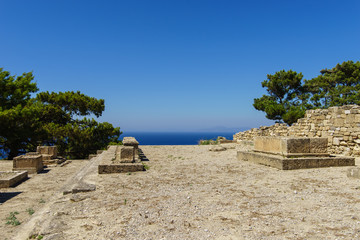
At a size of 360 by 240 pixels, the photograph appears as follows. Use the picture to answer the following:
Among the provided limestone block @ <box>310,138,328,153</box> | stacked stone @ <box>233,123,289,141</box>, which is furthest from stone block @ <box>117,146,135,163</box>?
stacked stone @ <box>233,123,289,141</box>

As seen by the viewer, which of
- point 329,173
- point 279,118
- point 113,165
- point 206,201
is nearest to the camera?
point 206,201

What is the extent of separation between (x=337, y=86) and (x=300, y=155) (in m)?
21.2

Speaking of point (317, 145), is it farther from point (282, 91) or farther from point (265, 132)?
point (282, 91)

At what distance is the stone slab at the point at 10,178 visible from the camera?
7887mm

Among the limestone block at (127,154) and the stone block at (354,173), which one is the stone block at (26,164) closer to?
the limestone block at (127,154)

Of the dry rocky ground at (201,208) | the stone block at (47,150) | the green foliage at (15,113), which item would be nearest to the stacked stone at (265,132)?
the dry rocky ground at (201,208)

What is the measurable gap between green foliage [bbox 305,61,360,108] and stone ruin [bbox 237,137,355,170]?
17.6 m

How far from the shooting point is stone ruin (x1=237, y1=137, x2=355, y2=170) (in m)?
7.45

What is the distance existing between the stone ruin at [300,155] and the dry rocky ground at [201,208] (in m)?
0.65

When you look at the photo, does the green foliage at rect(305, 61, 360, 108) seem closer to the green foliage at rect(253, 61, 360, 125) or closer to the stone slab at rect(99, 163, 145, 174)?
the green foliage at rect(253, 61, 360, 125)

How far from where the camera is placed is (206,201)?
4.48 m

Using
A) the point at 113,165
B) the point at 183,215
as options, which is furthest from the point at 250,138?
the point at 183,215

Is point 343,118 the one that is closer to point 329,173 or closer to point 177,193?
point 329,173

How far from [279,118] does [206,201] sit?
22.2 m
